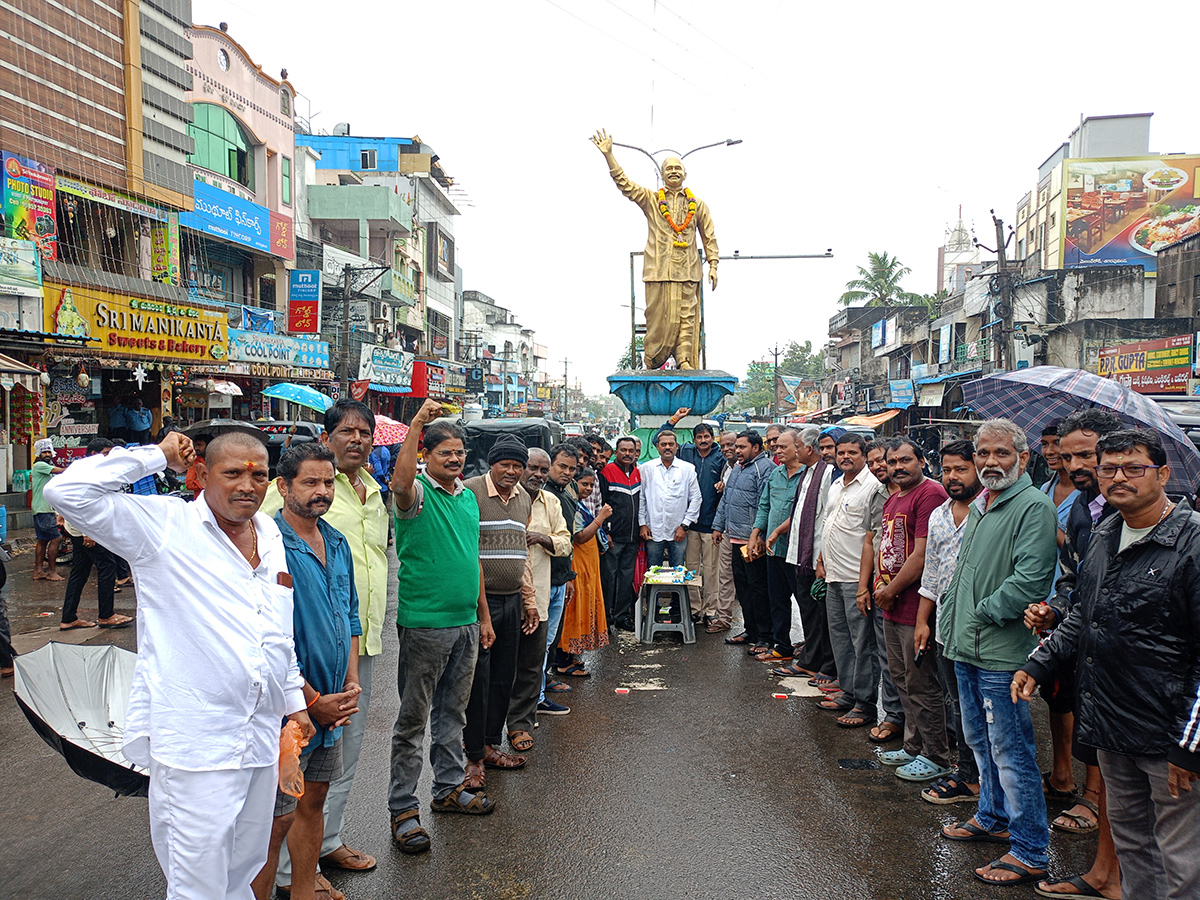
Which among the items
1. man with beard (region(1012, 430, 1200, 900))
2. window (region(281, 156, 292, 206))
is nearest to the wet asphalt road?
man with beard (region(1012, 430, 1200, 900))

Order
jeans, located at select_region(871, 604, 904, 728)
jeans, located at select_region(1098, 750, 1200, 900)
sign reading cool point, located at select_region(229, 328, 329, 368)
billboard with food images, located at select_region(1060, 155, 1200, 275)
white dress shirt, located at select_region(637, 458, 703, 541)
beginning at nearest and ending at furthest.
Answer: jeans, located at select_region(1098, 750, 1200, 900) → jeans, located at select_region(871, 604, 904, 728) → white dress shirt, located at select_region(637, 458, 703, 541) → sign reading cool point, located at select_region(229, 328, 329, 368) → billboard with food images, located at select_region(1060, 155, 1200, 275)

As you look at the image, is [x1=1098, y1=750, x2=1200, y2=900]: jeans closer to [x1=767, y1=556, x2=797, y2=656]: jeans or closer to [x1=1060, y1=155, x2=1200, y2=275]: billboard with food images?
[x1=767, y1=556, x2=797, y2=656]: jeans

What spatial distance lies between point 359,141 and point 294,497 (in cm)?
4335

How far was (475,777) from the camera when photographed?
4.31m

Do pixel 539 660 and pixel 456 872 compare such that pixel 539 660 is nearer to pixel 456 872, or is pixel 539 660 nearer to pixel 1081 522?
pixel 456 872

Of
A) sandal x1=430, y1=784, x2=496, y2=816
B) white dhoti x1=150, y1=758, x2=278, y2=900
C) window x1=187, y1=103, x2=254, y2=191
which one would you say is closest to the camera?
white dhoti x1=150, y1=758, x2=278, y2=900

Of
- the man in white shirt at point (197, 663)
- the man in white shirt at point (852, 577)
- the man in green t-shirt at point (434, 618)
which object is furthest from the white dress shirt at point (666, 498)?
the man in white shirt at point (197, 663)

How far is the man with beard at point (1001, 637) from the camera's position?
11.6ft

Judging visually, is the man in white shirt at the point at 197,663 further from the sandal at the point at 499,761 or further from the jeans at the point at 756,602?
the jeans at the point at 756,602

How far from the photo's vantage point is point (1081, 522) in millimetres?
3992

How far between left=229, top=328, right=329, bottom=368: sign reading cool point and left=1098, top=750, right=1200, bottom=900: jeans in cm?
2030

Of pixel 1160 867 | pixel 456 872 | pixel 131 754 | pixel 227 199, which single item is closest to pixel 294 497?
pixel 131 754

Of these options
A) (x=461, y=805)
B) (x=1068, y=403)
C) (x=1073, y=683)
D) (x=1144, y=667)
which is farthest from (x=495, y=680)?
(x=1068, y=403)

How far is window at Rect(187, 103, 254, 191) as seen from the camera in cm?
2175
